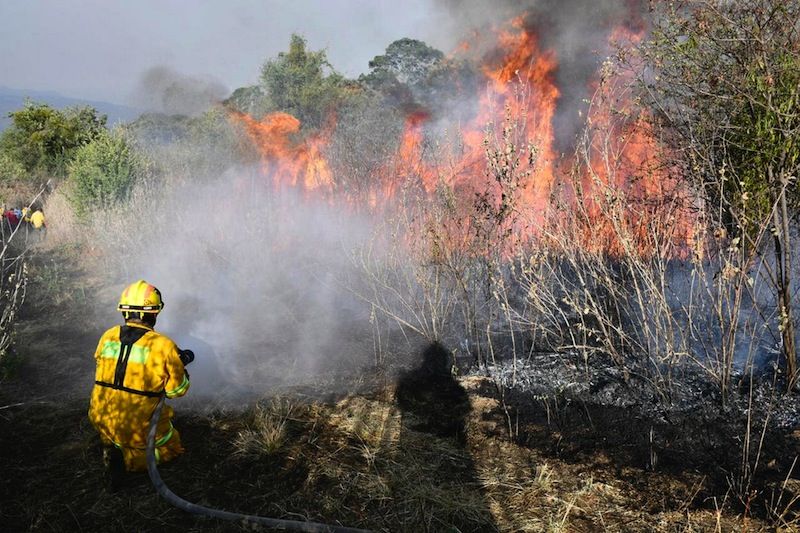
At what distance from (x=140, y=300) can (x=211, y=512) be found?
5.36 feet

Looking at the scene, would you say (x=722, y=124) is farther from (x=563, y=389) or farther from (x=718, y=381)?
(x=563, y=389)

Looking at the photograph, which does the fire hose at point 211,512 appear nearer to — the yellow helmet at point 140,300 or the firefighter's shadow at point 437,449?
the firefighter's shadow at point 437,449

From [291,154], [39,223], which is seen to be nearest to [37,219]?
[39,223]

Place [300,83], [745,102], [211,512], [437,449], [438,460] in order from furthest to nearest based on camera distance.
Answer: [300,83]
[437,449]
[438,460]
[745,102]
[211,512]

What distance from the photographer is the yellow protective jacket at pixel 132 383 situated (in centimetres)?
357

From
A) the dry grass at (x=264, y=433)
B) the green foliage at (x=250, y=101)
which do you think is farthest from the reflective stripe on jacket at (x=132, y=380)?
the green foliage at (x=250, y=101)

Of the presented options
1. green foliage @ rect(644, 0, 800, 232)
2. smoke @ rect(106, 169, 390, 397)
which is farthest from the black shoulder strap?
green foliage @ rect(644, 0, 800, 232)

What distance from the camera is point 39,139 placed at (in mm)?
18016

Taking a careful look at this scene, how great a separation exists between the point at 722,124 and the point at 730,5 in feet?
2.94

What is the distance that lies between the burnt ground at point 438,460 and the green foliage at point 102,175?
7.67m

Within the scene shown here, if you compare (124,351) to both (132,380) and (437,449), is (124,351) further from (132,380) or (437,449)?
(437,449)

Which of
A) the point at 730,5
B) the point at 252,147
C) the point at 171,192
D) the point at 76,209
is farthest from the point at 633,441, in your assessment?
the point at 252,147

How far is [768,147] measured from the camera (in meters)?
3.80

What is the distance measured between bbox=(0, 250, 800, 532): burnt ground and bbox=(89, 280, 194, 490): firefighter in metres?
0.27
